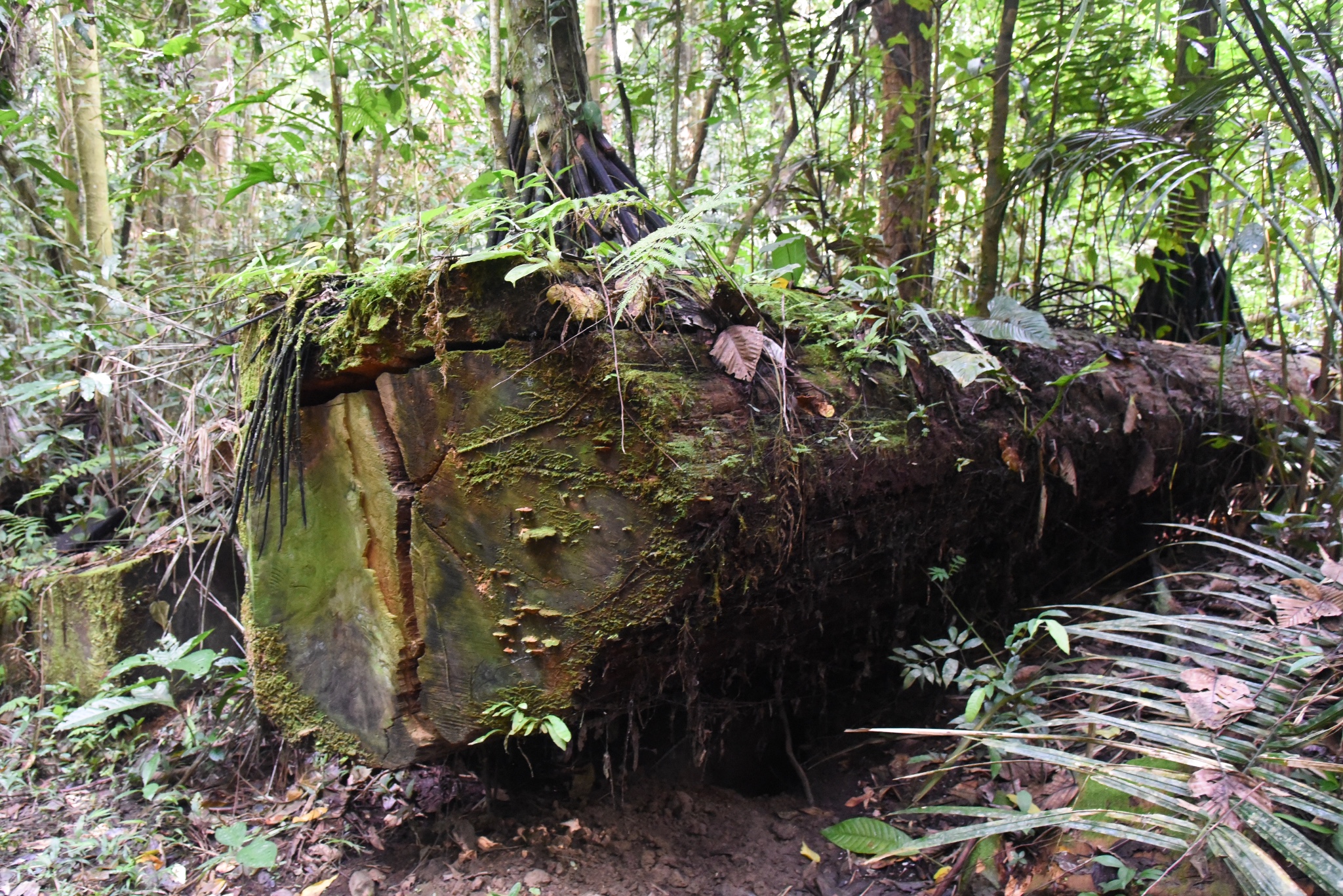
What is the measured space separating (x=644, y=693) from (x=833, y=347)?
109cm

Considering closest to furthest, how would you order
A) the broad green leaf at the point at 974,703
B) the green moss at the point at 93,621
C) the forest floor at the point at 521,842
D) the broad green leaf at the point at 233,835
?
the broad green leaf at the point at 974,703 < the forest floor at the point at 521,842 < the broad green leaf at the point at 233,835 < the green moss at the point at 93,621

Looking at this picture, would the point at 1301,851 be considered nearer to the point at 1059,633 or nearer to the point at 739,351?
the point at 1059,633

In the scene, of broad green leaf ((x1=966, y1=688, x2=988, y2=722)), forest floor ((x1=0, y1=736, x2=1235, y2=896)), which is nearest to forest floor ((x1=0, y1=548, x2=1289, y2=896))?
forest floor ((x1=0, y1=736, x2=1235, y2=896))

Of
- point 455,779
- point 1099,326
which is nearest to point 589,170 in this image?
point 455,779

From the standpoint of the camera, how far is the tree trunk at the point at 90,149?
14.7 ft

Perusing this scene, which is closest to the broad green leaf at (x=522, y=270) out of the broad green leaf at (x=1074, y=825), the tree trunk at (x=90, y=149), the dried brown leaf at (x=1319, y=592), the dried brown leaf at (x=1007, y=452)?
the broad green leaf at (x=1074, y=825)

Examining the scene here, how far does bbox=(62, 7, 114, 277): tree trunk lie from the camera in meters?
4.49

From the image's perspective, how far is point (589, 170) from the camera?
2.72 m

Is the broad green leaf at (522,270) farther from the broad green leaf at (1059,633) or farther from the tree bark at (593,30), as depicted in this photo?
the tree bark at (593,30)

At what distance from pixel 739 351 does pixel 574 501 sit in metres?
0.55

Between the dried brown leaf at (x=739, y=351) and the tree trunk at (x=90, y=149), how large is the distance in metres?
4.26

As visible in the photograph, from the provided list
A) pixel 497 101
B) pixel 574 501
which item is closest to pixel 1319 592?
pixel 574 501

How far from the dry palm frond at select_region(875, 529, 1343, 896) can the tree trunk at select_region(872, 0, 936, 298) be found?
242 centimetres

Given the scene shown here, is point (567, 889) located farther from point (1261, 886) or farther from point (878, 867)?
point (1261, 886)
